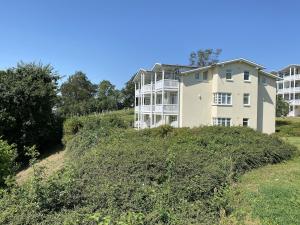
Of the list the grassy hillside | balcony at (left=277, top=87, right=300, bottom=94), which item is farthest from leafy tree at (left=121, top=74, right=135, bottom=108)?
the grassy hillside

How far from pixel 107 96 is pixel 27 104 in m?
61.9

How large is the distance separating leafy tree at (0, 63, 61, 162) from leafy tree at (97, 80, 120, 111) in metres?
51.7

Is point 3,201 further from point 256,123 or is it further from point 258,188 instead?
point 256,123

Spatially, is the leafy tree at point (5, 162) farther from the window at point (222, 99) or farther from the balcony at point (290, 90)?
the balcony at point (290, 90)

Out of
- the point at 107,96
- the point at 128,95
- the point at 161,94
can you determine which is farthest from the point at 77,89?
the point at 161,94

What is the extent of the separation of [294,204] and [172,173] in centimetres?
261

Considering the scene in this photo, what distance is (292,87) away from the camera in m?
66.2

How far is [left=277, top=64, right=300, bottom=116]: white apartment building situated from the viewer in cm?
6412

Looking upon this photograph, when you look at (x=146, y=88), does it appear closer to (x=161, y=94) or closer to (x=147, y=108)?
(x=147, y=108)

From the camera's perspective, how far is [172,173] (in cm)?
762

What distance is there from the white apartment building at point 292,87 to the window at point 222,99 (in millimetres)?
32979

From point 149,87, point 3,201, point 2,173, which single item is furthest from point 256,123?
point 3,201

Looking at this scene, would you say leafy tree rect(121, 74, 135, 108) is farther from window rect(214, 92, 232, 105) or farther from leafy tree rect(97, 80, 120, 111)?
window rect(214, 92, 232, 105)

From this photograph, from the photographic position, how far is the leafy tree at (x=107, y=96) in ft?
262
